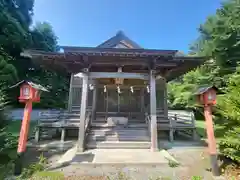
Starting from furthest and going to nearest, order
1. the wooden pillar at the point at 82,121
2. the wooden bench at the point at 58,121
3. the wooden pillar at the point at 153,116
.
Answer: the wooden bench at the point at 58,121 < the wooden pillar at the point at 153,116 < the wooden pillar at the point at 82,121

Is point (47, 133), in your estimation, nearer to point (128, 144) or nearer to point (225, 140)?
point (128, 144)

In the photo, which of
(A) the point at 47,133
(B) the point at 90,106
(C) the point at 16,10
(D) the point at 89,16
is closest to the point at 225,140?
(B) the point at 90,106

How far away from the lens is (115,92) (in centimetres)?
965

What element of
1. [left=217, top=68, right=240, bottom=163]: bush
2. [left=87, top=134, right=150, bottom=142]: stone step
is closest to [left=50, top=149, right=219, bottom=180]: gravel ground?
[left=217, top=68, right=240, bottom=163]: bush

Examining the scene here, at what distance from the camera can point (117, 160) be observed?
14.6ft

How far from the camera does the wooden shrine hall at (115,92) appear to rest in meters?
5.36

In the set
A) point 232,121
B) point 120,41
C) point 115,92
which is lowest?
point 232,121

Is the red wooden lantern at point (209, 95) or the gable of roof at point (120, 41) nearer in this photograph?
the red wooden lantern at point (209, 95)

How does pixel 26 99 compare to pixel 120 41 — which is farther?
pixel 120 41

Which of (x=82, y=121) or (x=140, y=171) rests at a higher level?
(x=82, y=121)

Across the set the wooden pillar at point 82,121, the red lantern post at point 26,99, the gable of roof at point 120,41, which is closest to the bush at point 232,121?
the wooden pillar at point 82,121

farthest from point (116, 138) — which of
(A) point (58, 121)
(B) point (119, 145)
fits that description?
(A) point (58, 121)

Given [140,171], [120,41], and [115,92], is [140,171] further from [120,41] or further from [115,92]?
[120,41]

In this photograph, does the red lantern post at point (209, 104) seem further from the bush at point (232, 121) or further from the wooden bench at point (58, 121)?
the wooden bench at point (58, 121)
